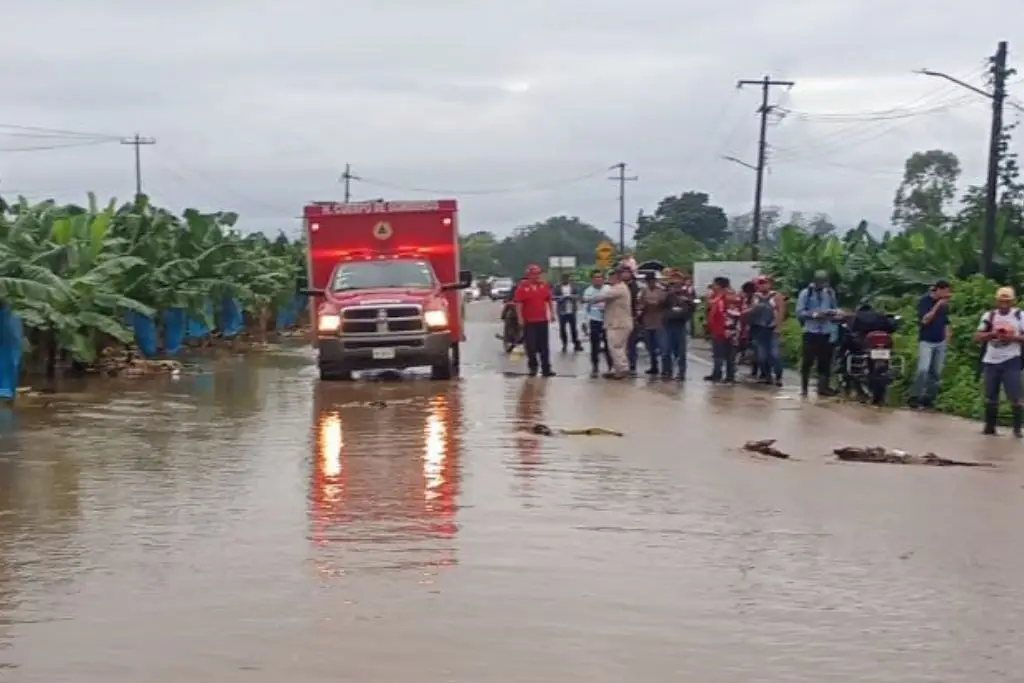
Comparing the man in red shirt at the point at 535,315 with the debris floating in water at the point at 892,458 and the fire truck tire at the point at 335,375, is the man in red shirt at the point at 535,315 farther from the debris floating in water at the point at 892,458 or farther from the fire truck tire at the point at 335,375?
the debris floating in water at the point at 892,458

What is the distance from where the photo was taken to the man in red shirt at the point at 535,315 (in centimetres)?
2138

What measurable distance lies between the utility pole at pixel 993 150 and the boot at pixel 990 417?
10.8m

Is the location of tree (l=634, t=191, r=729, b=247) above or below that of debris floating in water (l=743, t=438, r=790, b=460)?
above

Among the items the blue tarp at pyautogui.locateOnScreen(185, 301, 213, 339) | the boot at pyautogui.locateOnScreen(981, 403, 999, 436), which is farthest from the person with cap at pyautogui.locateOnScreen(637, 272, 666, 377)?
the blue tarp at pyautogui.locateOnScreen(185, 301, 213, 339)

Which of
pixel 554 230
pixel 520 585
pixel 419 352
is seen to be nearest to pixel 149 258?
pixel 419 352

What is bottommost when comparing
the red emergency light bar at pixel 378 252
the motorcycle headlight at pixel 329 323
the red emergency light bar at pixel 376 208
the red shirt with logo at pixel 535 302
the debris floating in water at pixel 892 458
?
the debris floating in water at pixel 892 458

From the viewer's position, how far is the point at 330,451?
12508 millimetres

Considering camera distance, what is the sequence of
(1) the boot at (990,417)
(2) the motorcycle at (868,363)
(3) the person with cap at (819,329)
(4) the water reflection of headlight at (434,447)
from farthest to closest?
(3) the person with cap at (819,329), (2) the motorcycle at (868,363), (1) the boot at (990,417), (4) the water reflection of headlight at (434,447)

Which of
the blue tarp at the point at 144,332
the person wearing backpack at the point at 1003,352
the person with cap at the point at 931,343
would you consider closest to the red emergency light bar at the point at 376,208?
the blue tarp at the point at 144,332

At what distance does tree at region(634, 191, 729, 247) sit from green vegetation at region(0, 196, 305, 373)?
231ft

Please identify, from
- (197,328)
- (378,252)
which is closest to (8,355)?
(378,252)

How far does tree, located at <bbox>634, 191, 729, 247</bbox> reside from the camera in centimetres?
10175

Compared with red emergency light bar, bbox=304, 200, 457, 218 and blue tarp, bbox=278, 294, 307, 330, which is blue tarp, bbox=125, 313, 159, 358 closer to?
red emergency light bar, bbox=304, 200, 457, 218

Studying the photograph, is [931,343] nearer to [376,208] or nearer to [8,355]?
[376,208]
